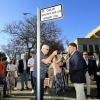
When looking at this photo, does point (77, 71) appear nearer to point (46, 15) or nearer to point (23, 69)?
point (46, 15)

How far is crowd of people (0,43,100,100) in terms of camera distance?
35.8 feet

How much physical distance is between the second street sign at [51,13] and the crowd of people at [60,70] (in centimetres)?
92

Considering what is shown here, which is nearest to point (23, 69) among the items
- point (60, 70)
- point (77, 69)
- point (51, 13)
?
point (60, 70)

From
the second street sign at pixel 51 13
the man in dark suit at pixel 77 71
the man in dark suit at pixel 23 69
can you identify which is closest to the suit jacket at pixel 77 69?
the man in dark suit at pixel 77 71

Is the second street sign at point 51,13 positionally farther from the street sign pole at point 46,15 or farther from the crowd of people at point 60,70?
the crowd of people at point 60,70

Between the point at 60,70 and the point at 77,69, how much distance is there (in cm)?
563

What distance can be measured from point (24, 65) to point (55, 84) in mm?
4598

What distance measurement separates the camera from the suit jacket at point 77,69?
11055 millimetres

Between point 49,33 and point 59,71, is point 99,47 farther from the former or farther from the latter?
point 59,71

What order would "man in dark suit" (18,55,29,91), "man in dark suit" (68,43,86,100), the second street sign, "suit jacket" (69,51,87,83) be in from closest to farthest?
the second street sign, "man in dark suit" (68,43,86,100), "suit jacket" (69,51,87,83), "man in dark suit" (18,55,29,91)

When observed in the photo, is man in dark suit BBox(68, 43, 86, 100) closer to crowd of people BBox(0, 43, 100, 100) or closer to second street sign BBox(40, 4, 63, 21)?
crowd of people BBox(0, 43, 100, 100)

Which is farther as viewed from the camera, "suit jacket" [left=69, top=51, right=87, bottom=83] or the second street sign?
"suit jacket" [left=69, top=51, right=87, bottom=83]

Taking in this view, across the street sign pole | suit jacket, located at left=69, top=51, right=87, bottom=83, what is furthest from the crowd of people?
the street sign pole

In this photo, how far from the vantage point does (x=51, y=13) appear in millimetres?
9508
